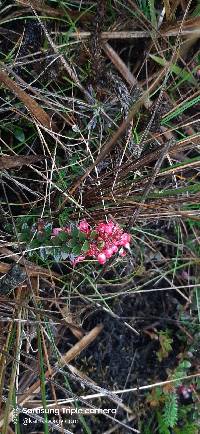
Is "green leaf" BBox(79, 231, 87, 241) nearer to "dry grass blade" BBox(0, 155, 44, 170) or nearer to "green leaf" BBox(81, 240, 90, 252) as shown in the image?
"green leaf" BBox(81, 240, 90, 252)

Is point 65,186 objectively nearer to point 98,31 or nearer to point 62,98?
point 62,98

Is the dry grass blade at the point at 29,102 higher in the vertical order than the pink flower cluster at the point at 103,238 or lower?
higher

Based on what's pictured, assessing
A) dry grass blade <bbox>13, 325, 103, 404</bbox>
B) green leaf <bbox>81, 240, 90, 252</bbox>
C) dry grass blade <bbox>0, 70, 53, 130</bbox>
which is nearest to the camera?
dry grass blade <bbox>0, 70, 53, 130</bbox>

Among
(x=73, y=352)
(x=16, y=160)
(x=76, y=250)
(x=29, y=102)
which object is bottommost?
(x=73, y=352)

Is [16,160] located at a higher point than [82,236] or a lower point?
higher

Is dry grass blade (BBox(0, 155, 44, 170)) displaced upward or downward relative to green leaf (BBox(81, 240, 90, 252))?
upward

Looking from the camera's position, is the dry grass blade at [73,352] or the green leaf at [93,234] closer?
the green leaf at [93,234]

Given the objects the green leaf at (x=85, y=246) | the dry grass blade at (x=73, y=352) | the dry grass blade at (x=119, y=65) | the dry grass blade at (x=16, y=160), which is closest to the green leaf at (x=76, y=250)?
the green leaf at (x=85, y=246)

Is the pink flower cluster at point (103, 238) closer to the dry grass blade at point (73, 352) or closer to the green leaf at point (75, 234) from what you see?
the green leaf at point (75, 234)

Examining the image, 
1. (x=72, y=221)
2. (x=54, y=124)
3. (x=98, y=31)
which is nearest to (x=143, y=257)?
(x=72, y=221)

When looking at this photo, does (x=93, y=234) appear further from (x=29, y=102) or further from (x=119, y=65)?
(x=119, y=65)

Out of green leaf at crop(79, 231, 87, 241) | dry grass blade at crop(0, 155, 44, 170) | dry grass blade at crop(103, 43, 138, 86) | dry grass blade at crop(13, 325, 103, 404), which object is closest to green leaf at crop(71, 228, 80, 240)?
green leaf at crop(79, 231, 87, 241)

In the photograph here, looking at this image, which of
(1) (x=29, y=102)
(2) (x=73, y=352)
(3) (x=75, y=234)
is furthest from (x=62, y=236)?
(2) (x=73, y=352)
